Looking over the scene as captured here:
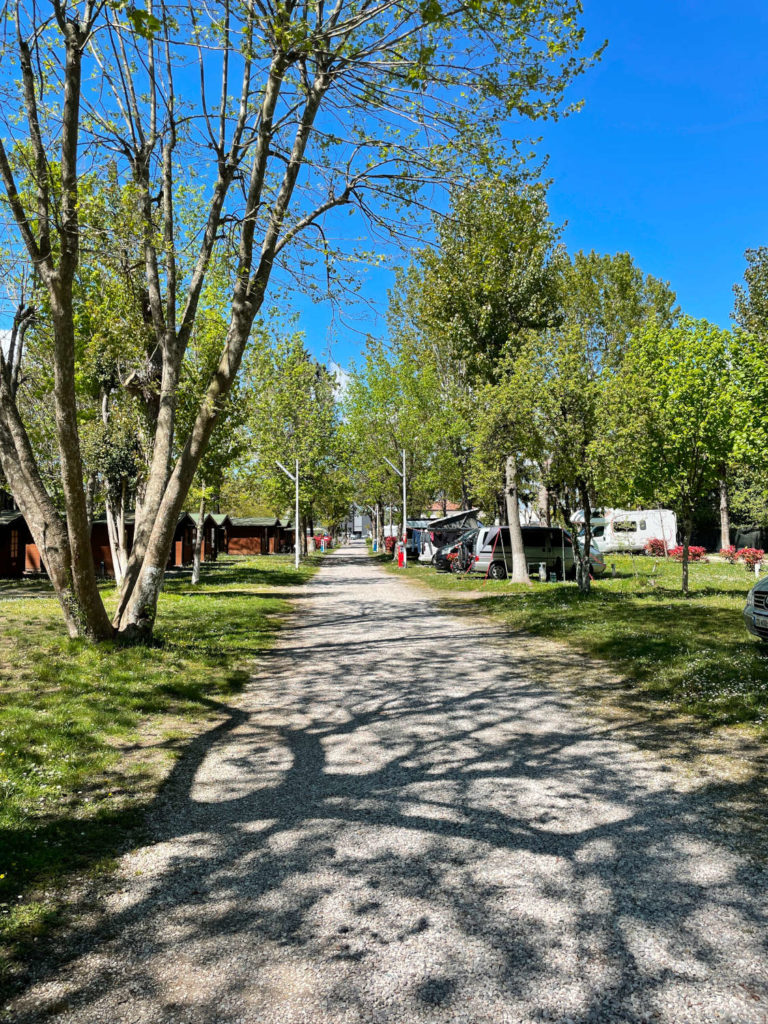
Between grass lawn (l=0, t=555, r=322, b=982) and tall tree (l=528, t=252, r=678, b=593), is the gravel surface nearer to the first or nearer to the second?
grass lawn (l=0, t=555, r=322, b=982)

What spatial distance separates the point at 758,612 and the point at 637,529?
3495cm

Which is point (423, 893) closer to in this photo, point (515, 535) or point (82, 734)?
point (82, 734)

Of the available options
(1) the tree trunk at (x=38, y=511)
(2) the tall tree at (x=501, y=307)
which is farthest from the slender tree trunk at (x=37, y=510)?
(2) the tall tree at (x=501, y=307)

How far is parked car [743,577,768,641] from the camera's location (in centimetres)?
825

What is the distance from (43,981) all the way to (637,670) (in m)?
7.07

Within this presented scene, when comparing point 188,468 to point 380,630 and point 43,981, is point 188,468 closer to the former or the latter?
point 380,630

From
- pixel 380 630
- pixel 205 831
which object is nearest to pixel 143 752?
pixel 205 831

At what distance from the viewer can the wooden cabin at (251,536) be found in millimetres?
58500

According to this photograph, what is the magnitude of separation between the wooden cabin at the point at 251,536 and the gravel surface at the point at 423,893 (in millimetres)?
53575

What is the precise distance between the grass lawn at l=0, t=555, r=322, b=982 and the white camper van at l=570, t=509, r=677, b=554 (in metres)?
31.8

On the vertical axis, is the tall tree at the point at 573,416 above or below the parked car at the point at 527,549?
above

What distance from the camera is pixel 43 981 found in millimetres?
2527

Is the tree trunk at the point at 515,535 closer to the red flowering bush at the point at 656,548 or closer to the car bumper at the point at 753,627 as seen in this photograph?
the car bumper at the point at 753,627

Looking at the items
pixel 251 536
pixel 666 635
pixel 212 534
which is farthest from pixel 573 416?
pixel 251 536
